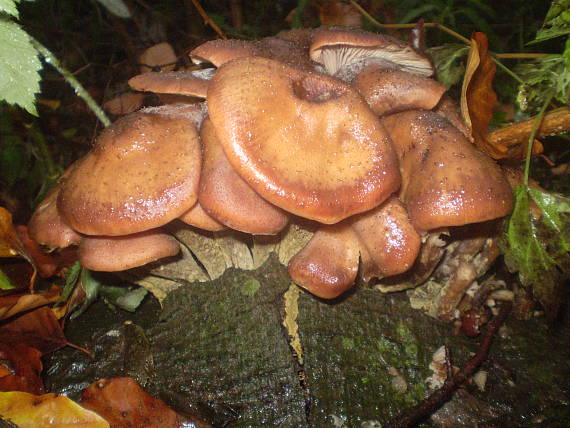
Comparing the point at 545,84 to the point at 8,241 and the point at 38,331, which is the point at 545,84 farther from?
the point at 8,241

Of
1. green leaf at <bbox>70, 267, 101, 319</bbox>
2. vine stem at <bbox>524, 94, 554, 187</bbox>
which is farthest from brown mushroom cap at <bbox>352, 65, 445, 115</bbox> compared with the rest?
green leaf at <bbox>70, 267, 101, 319</bbox>

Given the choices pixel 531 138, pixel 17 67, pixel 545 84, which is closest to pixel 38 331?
→ pixel 17 67

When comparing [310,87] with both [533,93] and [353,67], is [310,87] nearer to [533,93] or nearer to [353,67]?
[353,67]

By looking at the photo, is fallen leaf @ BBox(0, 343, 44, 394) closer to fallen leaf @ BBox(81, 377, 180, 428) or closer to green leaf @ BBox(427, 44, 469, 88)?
fallen leaf @ BBox(81, 377, 180, 428)

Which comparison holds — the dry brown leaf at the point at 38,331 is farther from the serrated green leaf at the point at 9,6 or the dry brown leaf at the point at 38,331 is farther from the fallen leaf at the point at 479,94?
the fallen leaf at the point at 479,94

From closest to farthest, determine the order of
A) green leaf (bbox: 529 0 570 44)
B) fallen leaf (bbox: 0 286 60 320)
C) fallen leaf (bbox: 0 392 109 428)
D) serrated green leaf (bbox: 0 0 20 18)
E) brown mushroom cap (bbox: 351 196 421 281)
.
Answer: serrated green leaf (bbox: 0 0 20 18), fallen leaf (bbox: 0 392 109 428), brown mushroom cap (bbox: 351 196 421 281), green leaf (bbox: 529 0 570 44), fallen leaf (bbox: 0 286 60 320)

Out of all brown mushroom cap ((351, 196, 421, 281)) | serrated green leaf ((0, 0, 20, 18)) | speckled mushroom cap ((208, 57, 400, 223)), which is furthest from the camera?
brown mushroom cap ((351, 196, 421, 281))

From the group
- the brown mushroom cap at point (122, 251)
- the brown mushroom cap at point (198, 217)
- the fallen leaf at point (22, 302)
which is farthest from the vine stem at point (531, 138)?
the fallen leaf at point (22, 302)
